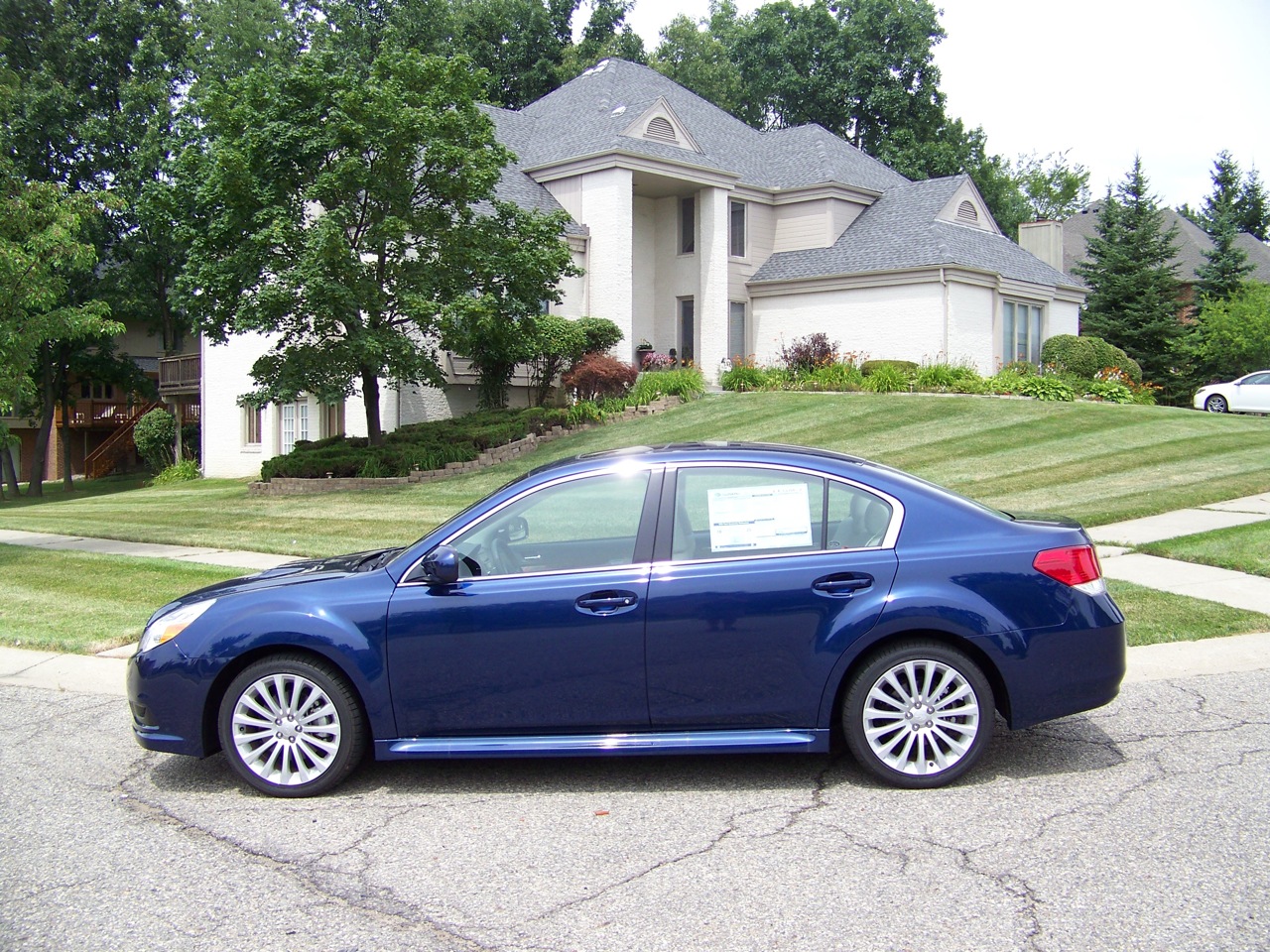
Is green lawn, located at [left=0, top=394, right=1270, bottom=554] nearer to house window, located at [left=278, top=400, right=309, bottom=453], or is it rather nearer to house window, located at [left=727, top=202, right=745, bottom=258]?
house window, located at [left=278, top=400, right=309, bottom=453]

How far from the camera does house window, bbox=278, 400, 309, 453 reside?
95.2ft

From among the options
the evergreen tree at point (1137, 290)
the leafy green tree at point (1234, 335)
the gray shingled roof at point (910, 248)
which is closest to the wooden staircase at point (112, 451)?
the gray shingled roof at point (910, 248)

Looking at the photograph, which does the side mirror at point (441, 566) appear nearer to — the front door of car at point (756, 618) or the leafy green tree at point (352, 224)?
the front door of car at point (756, 618)

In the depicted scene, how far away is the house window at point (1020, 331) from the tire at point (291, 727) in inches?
1073

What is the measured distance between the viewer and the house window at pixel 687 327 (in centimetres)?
3098

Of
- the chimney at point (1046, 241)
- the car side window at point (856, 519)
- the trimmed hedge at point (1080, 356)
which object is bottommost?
the car side window at point (856, 519)

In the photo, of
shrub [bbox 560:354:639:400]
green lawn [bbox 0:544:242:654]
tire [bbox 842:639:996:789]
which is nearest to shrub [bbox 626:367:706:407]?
shrub [bbox 560:354:639:400]

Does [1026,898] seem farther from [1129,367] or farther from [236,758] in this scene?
[1129,367]

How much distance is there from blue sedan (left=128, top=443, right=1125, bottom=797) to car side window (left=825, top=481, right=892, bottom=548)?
0.01 m

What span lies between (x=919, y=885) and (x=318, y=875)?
2323mm

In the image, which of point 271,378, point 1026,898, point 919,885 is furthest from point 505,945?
point 271,378

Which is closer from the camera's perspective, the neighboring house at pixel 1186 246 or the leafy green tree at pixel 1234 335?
the leafy green tree at pixel 1234 335

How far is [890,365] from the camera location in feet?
87.0

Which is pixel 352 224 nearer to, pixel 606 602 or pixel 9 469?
pixel 606 602
